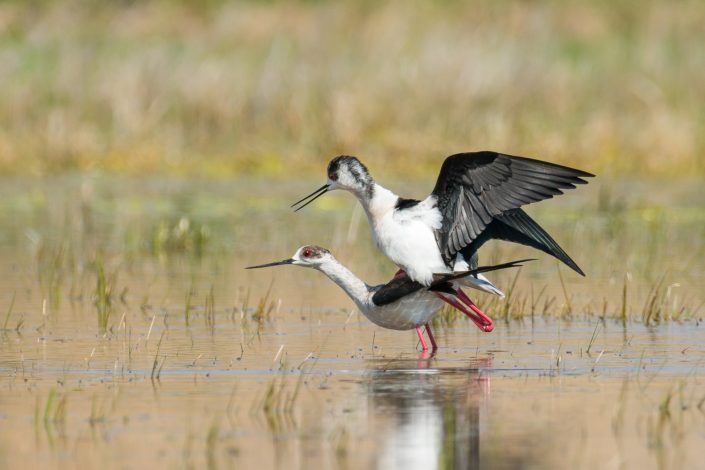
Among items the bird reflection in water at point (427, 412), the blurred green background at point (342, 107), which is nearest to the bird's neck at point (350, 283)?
the bird reflection in water at point (427, 412)

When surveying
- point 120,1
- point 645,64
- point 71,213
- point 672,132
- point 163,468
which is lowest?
point 163,468

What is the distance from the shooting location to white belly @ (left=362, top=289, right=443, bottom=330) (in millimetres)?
9070

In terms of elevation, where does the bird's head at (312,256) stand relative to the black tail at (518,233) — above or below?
below

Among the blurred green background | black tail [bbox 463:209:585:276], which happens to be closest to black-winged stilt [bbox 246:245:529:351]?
black tail [bbox 463:209:585:276]

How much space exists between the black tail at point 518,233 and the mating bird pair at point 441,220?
14.4 inches

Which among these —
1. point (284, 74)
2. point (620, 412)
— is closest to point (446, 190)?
point (620, 412)

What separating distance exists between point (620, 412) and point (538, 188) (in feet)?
8.05

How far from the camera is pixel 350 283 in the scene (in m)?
9.53

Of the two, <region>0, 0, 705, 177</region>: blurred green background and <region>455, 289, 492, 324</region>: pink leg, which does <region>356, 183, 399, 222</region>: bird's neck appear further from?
<region>0, 0, 705, 177</region>: blurred green background

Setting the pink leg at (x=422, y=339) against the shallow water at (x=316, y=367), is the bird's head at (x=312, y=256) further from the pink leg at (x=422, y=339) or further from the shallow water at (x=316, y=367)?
the pink leg at (x=422, y=339)

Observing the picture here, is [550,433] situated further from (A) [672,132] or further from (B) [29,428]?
(A) [672,132]

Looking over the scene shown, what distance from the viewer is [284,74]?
76.8ft

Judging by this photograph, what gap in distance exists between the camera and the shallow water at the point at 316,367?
6188 mm

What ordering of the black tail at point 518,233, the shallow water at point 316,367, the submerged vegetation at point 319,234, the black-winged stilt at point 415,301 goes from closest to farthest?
the shallow water at point 316,367
the submerged vegetation at point 319,234
the black-winged stilt at point 415,301
the black tail at point 518,233
